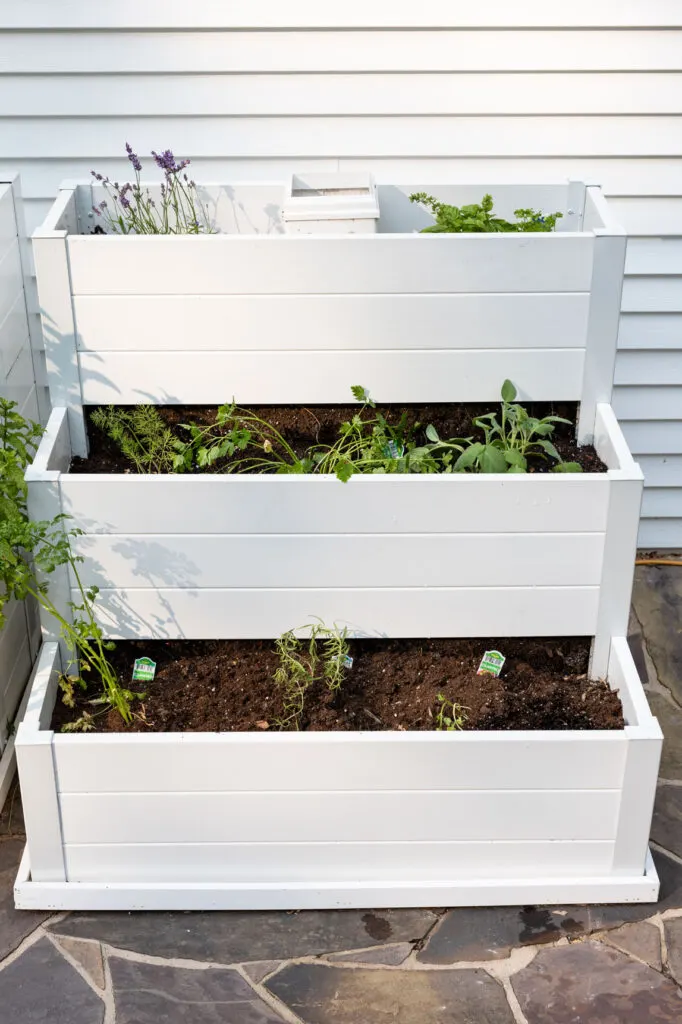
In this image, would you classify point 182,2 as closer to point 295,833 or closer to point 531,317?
point 531,317

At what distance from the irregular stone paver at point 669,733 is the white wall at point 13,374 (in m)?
1.82

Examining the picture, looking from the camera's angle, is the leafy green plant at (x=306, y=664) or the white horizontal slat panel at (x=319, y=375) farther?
the white horizontal slat panel at (x=319, y=375)

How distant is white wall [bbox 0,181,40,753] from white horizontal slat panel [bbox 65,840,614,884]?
0.60 metres

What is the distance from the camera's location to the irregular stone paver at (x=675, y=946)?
2.45 meters

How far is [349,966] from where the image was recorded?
8.07 feet

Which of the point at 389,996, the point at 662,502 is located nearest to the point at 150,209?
the point at 662,502

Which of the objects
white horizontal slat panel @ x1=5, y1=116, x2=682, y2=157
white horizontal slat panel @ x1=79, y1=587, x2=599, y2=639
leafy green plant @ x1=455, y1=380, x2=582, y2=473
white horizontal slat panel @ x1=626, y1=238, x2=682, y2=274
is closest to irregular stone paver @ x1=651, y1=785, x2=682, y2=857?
white horizontal slat panel @ x1=79, y1=587, x2=599, y2=639

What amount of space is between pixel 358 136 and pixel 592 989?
8.10ft

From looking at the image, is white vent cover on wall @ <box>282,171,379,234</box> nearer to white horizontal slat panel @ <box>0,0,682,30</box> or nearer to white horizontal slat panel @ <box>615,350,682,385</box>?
white horizontal slat panel @ <box>0,0,682,30</box>

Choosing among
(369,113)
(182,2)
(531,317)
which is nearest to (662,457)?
(531,317)

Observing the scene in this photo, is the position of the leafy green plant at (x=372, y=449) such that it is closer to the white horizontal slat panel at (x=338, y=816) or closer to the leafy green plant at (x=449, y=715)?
the leafy green plant at (x=449, y=715)

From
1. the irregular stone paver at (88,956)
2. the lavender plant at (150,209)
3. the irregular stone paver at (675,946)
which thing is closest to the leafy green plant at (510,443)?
the lavender plant at (150,209)

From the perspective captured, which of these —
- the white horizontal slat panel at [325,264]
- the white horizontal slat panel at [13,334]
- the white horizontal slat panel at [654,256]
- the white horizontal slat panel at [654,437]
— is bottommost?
the white horizontal slat panel at [654,437]

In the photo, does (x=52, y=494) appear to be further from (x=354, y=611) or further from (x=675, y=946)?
(x=675, y=946)
